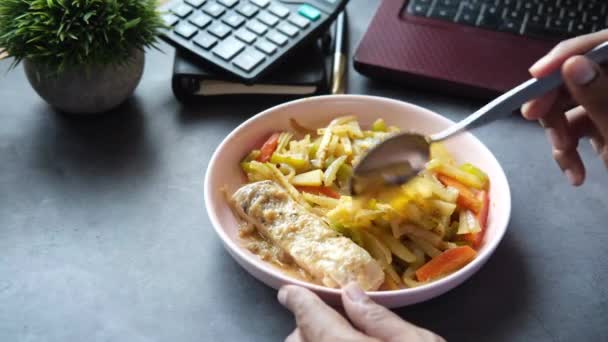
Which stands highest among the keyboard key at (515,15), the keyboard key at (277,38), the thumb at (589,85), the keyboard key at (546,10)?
the thumb at (589,85)

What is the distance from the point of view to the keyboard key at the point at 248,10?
1241 mm

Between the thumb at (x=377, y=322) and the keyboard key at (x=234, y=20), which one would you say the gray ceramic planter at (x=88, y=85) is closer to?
the keyboard key at (x=234, y=20)

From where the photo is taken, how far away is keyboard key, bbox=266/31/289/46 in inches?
46.8

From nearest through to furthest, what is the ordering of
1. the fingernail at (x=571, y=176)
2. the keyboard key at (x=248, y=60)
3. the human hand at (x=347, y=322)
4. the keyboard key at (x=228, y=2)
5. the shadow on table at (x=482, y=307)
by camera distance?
the human hand at (x=347, y=322)
the shadow on table at (x=482, y=307)
the fingernail at (x=571, y=176)
the keyboard key at (x=248, y=60)
the keyboard key at (x=228, y=2)

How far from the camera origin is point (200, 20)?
1221 millimetres

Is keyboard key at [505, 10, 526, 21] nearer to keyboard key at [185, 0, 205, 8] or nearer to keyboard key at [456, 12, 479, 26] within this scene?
keyboard key at [456, 12, 479, 26]

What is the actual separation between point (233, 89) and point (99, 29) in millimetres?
278

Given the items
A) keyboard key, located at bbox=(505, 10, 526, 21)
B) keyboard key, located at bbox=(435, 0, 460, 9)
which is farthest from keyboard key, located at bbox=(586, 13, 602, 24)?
keyboard key, located at bbox=(435, 0, 460, 9)

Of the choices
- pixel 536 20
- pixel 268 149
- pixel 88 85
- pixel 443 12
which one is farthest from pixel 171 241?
pixel 536 20

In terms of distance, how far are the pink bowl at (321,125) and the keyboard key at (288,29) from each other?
17 cm

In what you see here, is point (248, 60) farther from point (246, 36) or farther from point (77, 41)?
point (77, 41)

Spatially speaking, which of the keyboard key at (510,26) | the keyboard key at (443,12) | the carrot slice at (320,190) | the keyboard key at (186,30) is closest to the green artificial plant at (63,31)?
the keyboard key at (186,30)

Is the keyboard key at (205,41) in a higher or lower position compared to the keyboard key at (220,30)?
lower

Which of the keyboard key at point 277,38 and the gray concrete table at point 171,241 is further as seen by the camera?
the keyboard key at point 277,38
